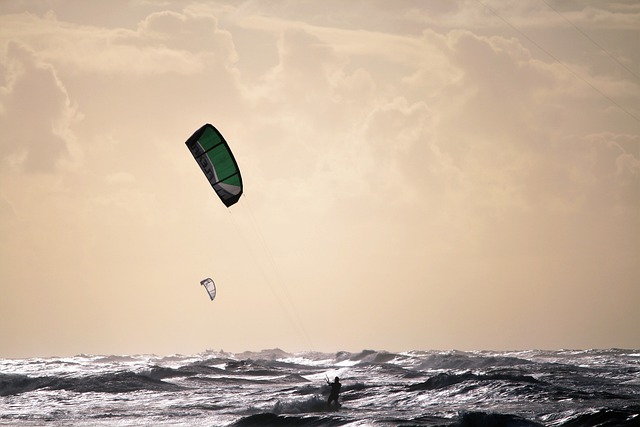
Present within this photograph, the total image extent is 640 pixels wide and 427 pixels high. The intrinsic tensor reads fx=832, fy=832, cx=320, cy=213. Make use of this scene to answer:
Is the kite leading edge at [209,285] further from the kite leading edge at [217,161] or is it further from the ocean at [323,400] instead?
the kite leading edge at [217,161]

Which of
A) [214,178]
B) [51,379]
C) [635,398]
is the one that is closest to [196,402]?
[214,178]

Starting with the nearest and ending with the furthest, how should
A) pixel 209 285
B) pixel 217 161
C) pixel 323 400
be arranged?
pixel 217 161, pixel 323 400, pixel 209 285

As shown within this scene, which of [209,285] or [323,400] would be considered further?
[209,285]

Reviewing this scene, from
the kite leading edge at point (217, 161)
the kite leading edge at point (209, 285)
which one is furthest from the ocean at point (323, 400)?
the kite leading edge at point (217, 161)

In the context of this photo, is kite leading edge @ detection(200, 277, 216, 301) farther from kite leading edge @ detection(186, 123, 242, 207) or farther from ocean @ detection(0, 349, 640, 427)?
kite leading edge @ detection(186, 123, 242, 207)

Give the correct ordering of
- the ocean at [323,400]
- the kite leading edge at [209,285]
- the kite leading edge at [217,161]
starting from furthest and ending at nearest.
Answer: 1. the kite leading edge at [209,285]
2. the kite leading edge at [217,161]
3. the ocean at [323,400]

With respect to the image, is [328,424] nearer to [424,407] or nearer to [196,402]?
[424,407]

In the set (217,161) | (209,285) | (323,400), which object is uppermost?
(209,285)

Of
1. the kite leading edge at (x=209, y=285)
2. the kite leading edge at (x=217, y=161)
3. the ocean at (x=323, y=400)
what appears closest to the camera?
the ocean at (x=323, y=400)

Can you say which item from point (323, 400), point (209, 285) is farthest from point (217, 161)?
point (209, 285)

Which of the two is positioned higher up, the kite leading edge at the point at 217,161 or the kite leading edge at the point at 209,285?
the kite leading edge at the point at 209,285

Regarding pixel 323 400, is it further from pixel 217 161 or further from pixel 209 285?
pixel 209 285

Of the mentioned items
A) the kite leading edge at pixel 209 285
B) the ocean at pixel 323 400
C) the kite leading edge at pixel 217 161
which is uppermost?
the kite leading edge at pixel 209 285

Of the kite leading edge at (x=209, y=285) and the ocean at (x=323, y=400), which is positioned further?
the kite leading edge at (x=209, y=285)
